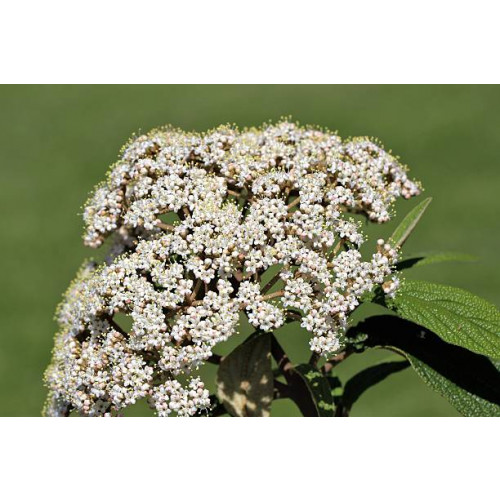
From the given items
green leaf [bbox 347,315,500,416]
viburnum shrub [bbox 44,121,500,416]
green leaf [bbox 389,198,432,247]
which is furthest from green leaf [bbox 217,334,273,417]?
green leaf [bbox 389,198,432,247]

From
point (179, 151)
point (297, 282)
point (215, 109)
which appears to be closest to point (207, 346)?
point (297, 282)

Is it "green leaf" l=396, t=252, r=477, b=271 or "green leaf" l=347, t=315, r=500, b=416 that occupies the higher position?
"green leaf" l=396, t=252, r=477, b=271

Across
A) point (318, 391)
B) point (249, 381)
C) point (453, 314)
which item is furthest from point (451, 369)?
point (249, 381)

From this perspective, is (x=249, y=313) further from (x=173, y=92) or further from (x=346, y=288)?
(x=173, y=92)

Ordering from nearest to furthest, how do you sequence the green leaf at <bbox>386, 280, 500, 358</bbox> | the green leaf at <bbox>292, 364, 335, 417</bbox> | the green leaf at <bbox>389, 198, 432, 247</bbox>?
the green leaf at <bbox>386, 280, 500, 358</bbox> < the green leaf at <bbox>292, 364, 335, 417</bbox> < the green leaf at <bbox>389, 198, 432, 247</bbox>

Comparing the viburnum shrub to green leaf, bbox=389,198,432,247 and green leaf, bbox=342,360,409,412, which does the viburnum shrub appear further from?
green leaf, bbox=342,360,409,412

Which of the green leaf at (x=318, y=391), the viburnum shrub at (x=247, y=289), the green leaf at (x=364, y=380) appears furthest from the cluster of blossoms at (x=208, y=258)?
the green leaf at (x=364, y=380)
